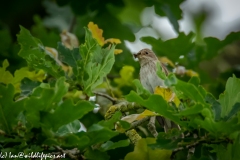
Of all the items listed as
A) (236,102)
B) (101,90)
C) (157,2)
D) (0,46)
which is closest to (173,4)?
(157,2)

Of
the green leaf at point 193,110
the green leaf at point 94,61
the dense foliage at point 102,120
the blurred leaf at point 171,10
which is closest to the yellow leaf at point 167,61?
the blurred leaf at point 171,10

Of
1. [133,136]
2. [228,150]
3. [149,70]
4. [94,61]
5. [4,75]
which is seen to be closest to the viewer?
[228,150]

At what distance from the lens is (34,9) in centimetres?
620

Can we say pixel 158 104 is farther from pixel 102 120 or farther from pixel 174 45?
pixel 174 45

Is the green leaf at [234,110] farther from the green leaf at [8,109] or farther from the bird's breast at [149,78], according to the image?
the bird's breast at [149,78]

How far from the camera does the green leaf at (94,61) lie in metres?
2.79

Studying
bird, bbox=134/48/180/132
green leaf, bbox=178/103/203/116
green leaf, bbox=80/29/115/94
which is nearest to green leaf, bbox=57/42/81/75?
green leaf, bbox=80/29/115/94

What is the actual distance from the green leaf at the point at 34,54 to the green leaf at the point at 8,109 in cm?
52

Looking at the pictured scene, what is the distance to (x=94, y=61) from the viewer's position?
284 cm

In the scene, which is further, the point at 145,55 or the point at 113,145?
the point at 145,55

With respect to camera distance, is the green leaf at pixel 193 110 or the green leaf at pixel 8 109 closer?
the green leaf at pixel 193 110

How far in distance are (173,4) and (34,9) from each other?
2360 mm

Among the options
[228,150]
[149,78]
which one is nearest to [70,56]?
[228,150]

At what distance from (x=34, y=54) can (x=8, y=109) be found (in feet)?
2.14
